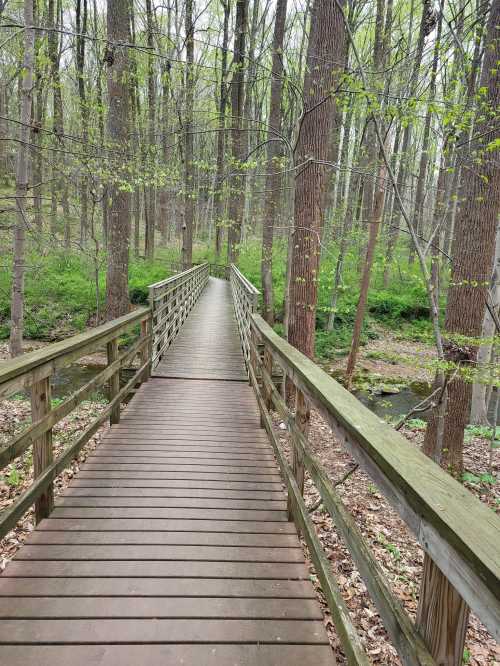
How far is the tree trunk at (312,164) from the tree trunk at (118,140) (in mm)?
3337

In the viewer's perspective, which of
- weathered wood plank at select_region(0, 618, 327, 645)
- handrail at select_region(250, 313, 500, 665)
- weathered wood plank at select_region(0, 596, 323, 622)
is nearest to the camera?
handrail at select_region(250, 313, 500, 665)

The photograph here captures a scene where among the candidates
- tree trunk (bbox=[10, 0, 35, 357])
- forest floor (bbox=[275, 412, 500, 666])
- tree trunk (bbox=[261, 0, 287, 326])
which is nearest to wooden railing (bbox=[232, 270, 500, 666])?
forest floor (bbox=[275, 412, 500, 666])

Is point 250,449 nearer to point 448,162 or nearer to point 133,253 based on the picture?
point 448,162

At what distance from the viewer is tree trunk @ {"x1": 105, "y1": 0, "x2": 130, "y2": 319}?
8.52 metres

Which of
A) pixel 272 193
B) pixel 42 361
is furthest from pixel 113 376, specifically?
pixel 272 193

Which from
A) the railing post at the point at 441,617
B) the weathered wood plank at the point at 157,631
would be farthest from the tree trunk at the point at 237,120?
the railing post at the point at 441,617

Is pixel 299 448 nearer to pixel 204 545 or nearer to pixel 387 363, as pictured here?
pixel 204 545

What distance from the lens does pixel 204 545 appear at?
260cm

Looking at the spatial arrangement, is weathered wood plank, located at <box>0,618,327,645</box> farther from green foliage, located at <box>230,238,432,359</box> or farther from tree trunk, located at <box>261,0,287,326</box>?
green foliage, located at <box>230,238,432,359</box>

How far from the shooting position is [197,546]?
8.50ft

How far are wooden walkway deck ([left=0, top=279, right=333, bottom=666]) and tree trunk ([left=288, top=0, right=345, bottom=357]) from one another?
3315mm

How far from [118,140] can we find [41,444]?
7.90m

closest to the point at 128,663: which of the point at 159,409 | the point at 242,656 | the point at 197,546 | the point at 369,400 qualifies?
the point at 242,656

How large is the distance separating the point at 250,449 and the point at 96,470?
1.48 meters
